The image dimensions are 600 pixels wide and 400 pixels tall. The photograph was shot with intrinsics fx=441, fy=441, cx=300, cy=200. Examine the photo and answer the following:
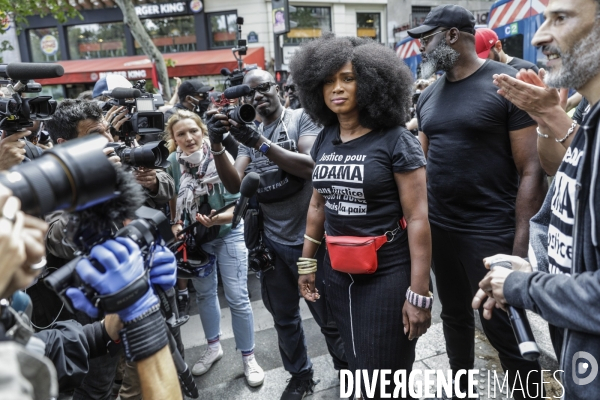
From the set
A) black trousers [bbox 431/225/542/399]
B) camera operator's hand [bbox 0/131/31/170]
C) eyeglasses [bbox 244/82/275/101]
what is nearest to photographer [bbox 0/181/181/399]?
camera operator's hand [bbox 0/131/31/170]

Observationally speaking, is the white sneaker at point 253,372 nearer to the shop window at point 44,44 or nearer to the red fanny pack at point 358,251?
the red fanny pack at point 358,251

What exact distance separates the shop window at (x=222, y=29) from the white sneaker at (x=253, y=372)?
15.6 m

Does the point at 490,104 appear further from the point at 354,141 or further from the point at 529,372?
the point at 529,372

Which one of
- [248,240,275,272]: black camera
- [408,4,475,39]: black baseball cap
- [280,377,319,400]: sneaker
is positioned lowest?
[280,377,319,400]: sneaker

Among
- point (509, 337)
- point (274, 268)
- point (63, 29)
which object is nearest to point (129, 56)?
point (63, 29)

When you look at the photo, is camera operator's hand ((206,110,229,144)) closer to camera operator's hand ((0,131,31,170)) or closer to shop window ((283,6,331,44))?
camera operator's hand ((0,131,31,170))

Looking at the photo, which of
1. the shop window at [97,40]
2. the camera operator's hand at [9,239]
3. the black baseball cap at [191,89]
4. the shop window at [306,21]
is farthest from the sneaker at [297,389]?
the shop window at [97,40]

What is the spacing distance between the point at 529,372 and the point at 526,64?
215cm

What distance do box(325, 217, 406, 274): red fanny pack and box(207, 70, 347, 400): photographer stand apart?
648mm

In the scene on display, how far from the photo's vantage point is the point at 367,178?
211 centimetres

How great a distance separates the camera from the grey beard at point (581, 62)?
144 centimetres

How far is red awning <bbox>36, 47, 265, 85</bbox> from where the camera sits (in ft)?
51.6

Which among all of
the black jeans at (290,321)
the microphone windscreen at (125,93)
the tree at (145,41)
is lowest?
the black jeans at (290,321)

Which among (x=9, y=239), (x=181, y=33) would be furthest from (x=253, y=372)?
(x=181, y=33)
